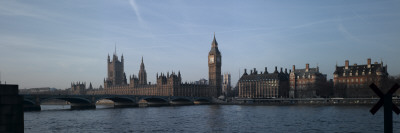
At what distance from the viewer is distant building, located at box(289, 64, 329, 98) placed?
12019cm

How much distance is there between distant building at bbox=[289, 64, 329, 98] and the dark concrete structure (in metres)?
110

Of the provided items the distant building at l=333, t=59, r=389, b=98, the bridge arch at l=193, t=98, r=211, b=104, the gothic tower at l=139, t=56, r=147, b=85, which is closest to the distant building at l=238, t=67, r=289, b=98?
the bridge arch at l=193, t=98, r=211, b=104

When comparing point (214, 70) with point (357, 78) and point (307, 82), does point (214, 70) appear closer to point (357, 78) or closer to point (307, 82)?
point (307, 82)

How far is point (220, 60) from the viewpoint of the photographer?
163 metres

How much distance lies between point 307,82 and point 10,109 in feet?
404

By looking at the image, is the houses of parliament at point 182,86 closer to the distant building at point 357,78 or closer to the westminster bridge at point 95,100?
the westminster bridge at point 95,100

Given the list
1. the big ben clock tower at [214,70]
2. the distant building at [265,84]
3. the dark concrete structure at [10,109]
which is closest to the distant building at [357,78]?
the distant building at [265,84]

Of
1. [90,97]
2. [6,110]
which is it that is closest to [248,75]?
[90,97]

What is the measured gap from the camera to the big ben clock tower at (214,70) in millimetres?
159375

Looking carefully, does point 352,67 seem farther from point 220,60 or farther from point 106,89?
point 106,89

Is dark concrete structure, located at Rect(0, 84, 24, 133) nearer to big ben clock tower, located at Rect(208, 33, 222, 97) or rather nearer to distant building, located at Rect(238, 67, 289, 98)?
distant building, located at Rect(238, 67, 289, 98)

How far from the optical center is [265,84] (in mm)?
141875

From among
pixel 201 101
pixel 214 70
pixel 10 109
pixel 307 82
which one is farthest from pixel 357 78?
pixel 10 109

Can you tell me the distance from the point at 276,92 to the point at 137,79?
7051cm
